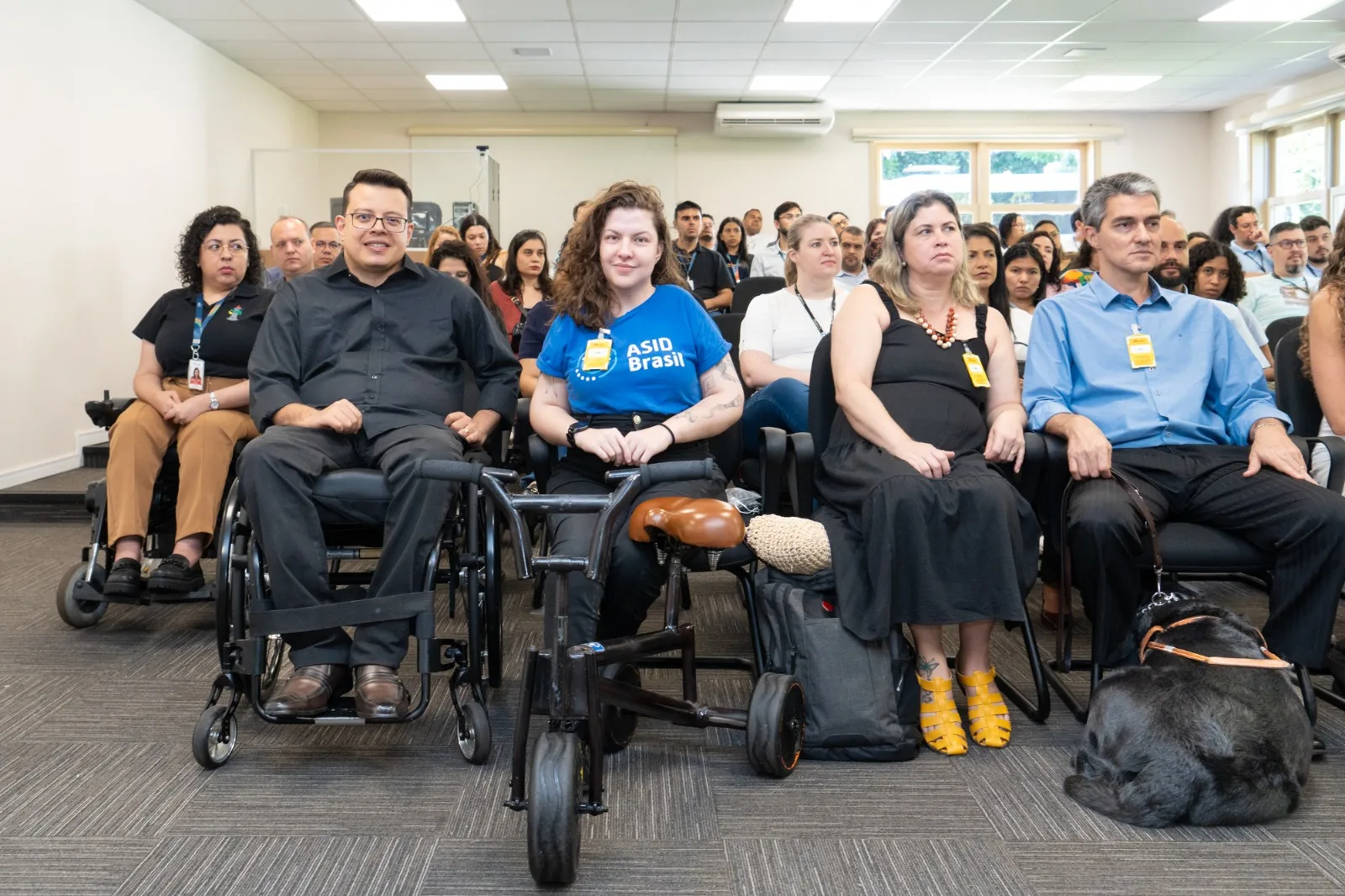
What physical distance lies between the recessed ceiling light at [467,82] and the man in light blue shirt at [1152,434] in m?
7.74

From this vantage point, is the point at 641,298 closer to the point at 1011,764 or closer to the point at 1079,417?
the point at 1079,417

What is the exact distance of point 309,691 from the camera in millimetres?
2168

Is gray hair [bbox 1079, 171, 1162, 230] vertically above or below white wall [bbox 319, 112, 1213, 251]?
below

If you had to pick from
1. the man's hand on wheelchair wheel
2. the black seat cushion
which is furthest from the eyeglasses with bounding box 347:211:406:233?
the black seat cushion

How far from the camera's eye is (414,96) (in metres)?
A: 10.4

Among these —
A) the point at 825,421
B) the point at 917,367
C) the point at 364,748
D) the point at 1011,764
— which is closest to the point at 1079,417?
the point at 917,367

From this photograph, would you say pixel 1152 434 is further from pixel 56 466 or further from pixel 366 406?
pixel 56 466

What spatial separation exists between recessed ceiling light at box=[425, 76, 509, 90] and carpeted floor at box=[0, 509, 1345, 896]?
7.94m

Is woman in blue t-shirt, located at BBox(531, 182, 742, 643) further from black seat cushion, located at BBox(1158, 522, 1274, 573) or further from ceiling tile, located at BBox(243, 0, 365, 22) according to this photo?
ceiling tile, located at BBox(243, 0, 365, 22)

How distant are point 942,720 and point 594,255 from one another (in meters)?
1.35

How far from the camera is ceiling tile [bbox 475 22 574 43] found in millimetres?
7668

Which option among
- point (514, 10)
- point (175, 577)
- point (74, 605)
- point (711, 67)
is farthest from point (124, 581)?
point (711, 67)

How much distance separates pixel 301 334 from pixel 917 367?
158 centimetres

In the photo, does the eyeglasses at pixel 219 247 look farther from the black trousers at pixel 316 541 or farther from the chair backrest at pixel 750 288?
the chair backrest at pixel 750 288
